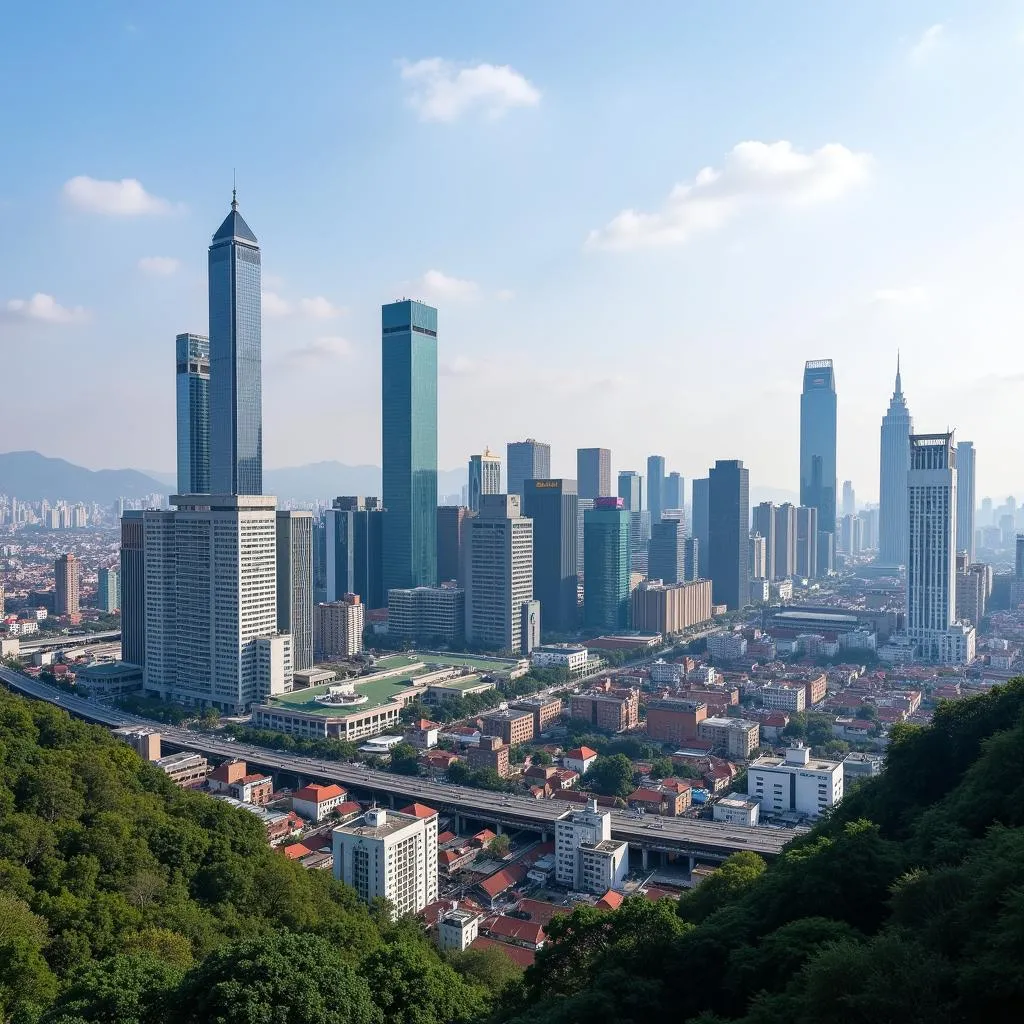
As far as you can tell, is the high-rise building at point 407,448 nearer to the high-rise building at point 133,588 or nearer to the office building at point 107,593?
the high-rise building at point 133,588

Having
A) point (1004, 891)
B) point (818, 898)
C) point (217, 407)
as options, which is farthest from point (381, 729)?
point (1004, 891)

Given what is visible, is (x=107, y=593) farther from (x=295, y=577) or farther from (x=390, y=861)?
(x=390, y=861)

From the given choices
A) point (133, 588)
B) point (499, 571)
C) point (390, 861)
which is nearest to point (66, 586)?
point (133, 588)

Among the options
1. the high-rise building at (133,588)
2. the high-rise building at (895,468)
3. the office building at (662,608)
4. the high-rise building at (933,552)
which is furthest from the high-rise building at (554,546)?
the high-rise building at (895,468)

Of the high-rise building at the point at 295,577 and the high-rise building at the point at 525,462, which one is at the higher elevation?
the high-rise building at the point at 525,462

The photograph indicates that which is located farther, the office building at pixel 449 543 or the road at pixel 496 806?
the office building at pixel 449 543

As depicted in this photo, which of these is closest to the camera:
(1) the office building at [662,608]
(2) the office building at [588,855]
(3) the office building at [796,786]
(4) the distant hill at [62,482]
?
(2) the office building at [588,855]
